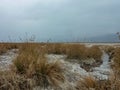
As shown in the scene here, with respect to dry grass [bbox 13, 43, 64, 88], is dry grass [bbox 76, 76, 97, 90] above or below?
below

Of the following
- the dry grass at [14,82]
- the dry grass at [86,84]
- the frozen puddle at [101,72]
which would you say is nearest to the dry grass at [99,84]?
the dry grass at [86,84]

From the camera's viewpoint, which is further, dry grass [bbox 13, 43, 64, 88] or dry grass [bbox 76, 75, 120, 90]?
dry grass [bbox 13, 43, 64, 88]

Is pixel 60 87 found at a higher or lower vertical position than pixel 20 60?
lower

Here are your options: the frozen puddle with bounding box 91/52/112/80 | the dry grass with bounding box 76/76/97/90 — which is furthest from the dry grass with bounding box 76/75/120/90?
the frozen puddle with bounding box 91/52/112/80

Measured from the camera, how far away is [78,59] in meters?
11.1

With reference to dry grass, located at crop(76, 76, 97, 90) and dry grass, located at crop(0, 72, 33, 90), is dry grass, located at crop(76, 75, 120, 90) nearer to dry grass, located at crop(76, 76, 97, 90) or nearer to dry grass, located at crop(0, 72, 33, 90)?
dry grass, located at crop(76, 76, 97, 90)

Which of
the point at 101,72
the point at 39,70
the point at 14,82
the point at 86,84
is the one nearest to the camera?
the point at 14,82

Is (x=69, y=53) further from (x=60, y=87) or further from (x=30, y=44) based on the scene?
(x=60, y=87)

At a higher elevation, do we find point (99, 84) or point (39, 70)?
point (39, 70)

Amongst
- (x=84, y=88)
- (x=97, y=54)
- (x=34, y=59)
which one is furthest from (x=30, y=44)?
(x=97, y=54)

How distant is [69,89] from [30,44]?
10.5 feet

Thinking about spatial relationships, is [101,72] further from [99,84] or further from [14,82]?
[14,82]

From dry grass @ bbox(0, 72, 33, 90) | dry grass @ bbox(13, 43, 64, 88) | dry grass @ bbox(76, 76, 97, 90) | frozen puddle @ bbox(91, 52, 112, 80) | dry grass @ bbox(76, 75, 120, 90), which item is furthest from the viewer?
frozen puddle @ bbox(91, 52, 112, 80)

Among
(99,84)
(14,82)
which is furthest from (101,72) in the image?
(14,82)
